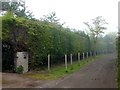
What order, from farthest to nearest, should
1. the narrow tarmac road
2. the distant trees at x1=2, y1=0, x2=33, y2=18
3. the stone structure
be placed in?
1. the distant trees at x1=2, y1=0, x2=33, y2=18
2. the stone structure
3. the narrow tarmac road

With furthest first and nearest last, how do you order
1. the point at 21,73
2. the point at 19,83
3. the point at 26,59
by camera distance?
the point at 26,59 < the point at 21,73 < the point at 19,83

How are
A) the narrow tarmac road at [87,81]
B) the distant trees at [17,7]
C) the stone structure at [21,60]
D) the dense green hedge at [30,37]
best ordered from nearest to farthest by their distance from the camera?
the narrow tarmac road at [87,81]
the dense green hedge at [30,37]
the stone structure at [21,60]
the distant trees at [17,7]

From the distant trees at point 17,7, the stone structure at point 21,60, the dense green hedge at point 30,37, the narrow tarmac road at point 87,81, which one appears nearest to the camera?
the narrow tarmac road at point 87,81

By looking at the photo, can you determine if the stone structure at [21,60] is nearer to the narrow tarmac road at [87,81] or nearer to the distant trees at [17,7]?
the narrow tarmac road at [87,81]

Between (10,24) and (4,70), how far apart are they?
3.04 m

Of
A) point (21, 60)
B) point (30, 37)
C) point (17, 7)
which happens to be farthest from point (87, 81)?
point (17, 7)

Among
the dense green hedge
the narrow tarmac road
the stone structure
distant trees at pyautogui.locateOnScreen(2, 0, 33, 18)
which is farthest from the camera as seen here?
distant trees at pyautogui.locateOnScreen(2, 0, 33, 18)

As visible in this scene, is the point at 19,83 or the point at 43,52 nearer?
the point at 19,83

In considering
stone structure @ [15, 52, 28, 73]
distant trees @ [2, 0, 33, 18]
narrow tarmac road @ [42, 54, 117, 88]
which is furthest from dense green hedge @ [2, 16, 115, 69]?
distant trees @ [2, 0, 33, 18]

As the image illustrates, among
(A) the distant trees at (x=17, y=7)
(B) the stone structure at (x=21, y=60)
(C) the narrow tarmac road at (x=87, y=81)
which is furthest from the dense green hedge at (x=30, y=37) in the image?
(A) the distant trees at (x=17, y=7)

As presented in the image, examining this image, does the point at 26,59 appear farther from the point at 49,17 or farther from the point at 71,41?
the point at 49,17

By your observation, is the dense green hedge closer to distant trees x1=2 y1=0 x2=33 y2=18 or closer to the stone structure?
the stone structure

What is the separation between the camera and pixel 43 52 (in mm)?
20469

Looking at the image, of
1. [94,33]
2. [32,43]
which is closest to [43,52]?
[32,43]
